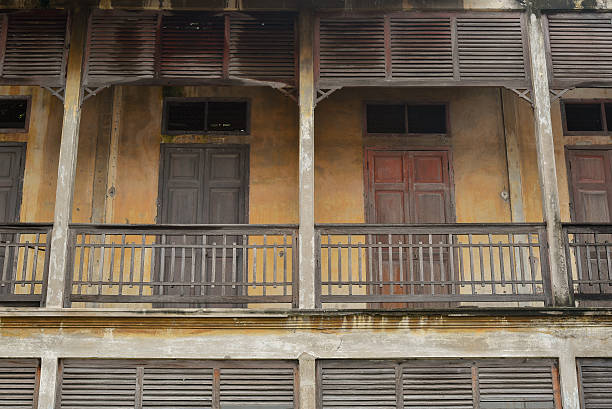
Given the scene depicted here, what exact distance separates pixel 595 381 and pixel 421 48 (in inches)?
166

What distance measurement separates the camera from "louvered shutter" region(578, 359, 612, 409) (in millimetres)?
7711

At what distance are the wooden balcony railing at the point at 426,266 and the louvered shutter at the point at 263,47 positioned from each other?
1972mm

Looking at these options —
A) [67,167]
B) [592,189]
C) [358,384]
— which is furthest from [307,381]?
[592,189]

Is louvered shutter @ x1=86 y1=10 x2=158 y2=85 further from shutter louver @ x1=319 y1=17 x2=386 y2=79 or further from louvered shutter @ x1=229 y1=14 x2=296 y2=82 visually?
shutter louver @ x1=319 y1=17 x2=386 y2=79

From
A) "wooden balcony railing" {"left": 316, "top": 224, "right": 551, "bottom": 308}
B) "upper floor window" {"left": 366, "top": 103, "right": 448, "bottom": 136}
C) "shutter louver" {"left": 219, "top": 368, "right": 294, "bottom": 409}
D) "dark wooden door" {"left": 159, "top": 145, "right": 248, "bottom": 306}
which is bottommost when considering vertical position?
"shutter louver" {"left": 219, "top": 368, "right": 294, "bottom": 409}

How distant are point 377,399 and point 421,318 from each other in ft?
3.21

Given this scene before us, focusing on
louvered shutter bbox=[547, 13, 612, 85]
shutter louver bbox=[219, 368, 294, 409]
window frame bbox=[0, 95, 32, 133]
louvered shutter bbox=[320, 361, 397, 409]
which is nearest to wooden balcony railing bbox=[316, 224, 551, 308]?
louvered shutter bbox=[320, 361, 397, 409]

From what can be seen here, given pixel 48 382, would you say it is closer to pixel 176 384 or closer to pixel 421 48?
pixel 176 384

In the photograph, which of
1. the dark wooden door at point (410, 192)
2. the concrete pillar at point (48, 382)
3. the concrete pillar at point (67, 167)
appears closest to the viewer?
the concrete pillar at point (48, 382)

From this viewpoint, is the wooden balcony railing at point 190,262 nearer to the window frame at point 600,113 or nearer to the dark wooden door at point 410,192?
the dark wooden door at point 410,192

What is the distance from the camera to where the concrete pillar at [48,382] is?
7621mm

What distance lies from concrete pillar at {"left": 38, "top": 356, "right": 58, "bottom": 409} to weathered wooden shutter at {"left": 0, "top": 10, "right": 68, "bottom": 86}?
318 centimetres

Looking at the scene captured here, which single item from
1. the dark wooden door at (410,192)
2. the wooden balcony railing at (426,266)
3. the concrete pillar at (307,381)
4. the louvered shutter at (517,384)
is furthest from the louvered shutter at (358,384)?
the dark wooden door at (410,192)

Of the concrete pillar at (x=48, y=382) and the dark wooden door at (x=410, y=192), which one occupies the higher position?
the dark wooden door at (x=410, y=192)
